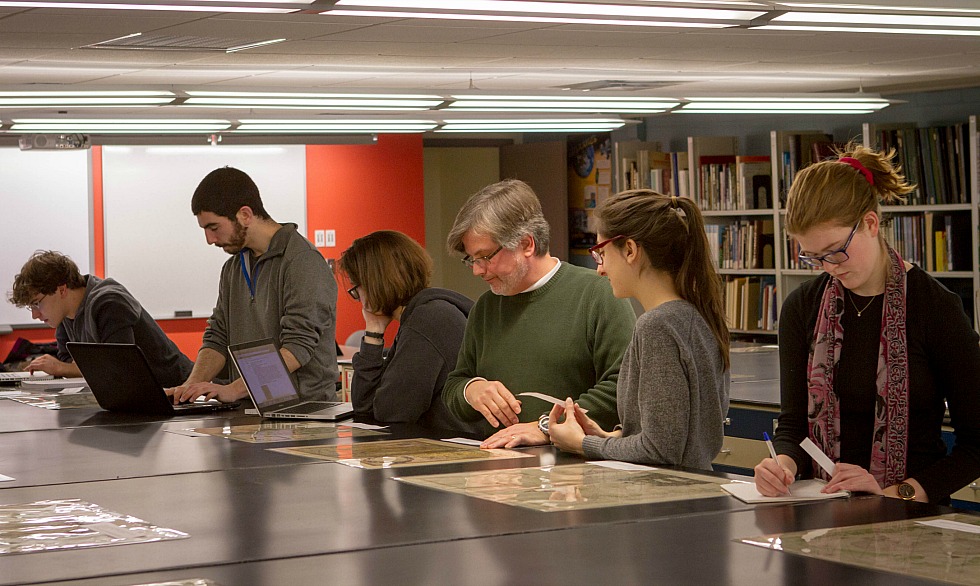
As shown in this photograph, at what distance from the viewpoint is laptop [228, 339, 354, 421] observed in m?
3.76

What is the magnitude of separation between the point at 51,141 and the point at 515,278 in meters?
4.32

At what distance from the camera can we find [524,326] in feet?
10.5

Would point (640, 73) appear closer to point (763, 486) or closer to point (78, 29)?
point (78, 29)

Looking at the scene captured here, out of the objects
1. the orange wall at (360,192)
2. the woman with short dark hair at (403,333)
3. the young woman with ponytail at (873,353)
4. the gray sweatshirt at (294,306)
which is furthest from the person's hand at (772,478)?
the orange wall at (360,192)

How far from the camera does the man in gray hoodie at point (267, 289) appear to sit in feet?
13.5

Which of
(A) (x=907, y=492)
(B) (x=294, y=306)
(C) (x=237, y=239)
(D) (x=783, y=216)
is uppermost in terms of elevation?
(D) (x=783, y=216)

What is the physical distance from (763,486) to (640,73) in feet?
16.7

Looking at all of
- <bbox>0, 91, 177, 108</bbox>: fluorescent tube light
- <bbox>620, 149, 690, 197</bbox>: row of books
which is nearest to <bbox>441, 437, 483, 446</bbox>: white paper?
<bbox>0, 91, 177, 108</bbox>: fluorescent tube light

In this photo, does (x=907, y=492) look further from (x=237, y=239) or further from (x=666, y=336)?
(x=237, y=239)

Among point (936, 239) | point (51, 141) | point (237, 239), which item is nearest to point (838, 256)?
point (237, 239)

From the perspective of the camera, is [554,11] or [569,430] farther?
[554,11]

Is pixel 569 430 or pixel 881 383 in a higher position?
pixel 881 383

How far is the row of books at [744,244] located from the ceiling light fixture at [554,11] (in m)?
4.81

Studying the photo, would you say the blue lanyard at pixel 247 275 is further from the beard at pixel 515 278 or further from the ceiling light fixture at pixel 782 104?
the ceiling light fixture at pixel 782 104
